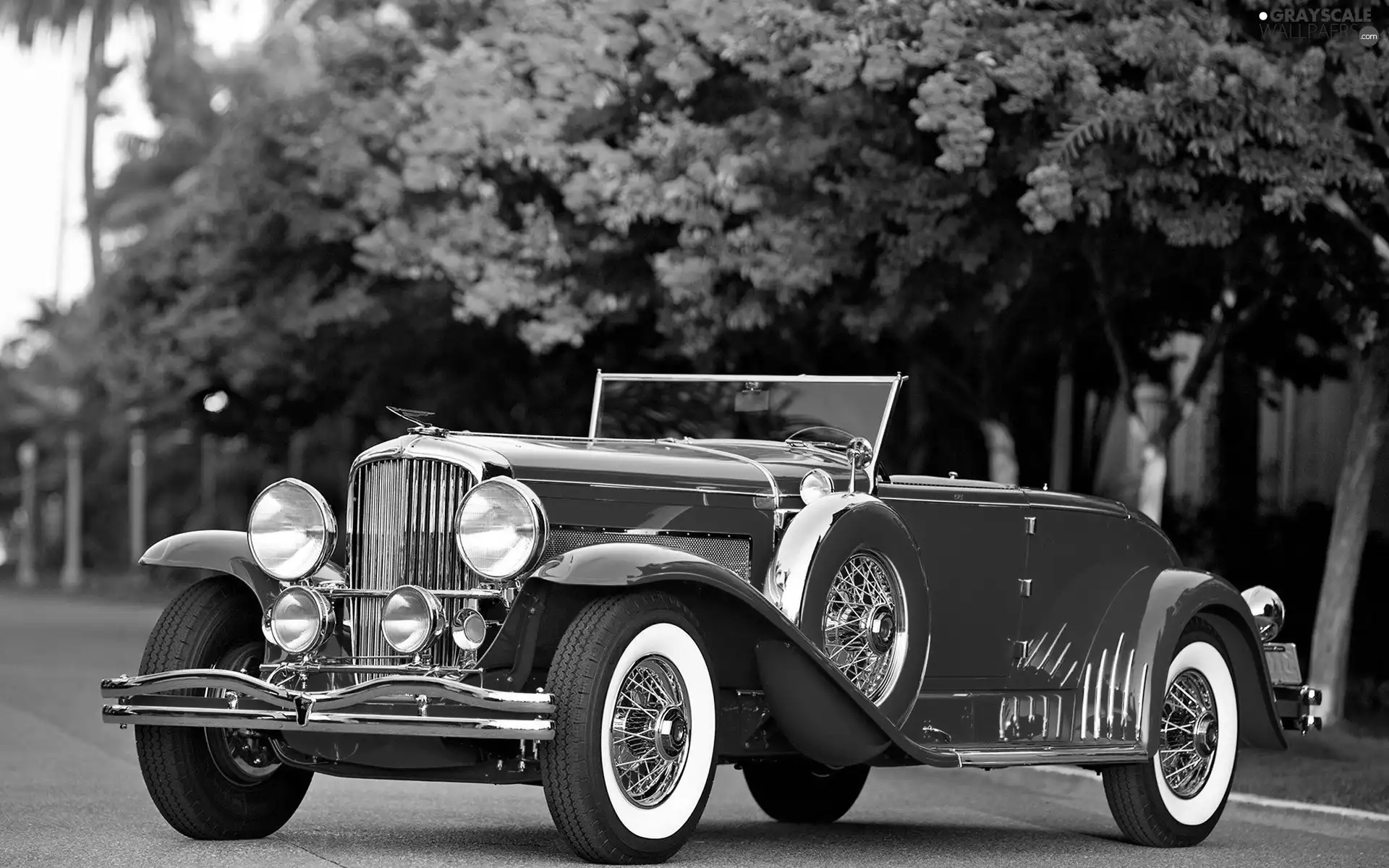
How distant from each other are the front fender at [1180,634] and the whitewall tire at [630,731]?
7.55ft

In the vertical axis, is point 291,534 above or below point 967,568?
above

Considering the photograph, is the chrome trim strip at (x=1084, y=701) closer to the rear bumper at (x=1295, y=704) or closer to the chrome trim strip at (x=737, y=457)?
the rear bumper at (x=1295, y=704)

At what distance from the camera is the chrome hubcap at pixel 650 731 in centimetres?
701

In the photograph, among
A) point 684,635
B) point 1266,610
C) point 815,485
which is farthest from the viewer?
point 1266,610

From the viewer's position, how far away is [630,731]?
23.2 feet

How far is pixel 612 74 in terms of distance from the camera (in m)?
19.6

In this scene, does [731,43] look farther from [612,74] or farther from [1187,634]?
[1187,634]

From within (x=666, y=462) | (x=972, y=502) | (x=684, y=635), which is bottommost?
(x=684, y=635)

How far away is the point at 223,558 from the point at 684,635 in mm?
1827

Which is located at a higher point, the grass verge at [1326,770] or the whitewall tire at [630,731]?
the whitewall tire at [630,731]

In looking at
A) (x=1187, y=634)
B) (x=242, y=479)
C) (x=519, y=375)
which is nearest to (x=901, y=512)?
(x=1187, y=634)

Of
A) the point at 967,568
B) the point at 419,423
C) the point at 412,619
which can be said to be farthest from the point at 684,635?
the point at 967,568

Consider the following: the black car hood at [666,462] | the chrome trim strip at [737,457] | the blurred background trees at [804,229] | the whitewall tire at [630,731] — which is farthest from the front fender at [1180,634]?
the blurred background trees at [804,229]

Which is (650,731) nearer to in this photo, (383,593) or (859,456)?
(383,593)
